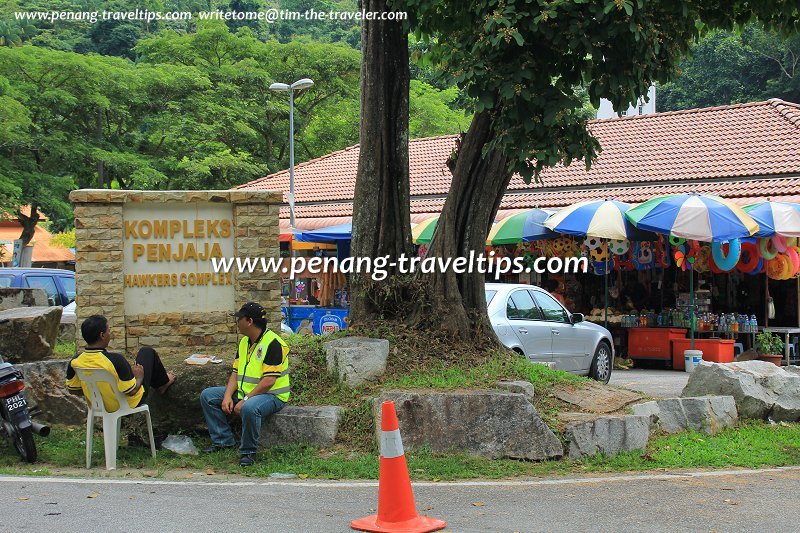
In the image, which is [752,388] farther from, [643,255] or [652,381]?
[643,255]

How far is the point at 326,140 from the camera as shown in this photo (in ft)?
124

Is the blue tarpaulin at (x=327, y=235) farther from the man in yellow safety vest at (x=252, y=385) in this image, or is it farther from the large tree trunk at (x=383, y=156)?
the man in yellow safety vest at (x=252, y=385)

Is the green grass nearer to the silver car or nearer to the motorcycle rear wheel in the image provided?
the motorcycle rear wheel

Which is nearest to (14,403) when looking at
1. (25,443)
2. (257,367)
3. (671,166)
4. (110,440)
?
(25,443)

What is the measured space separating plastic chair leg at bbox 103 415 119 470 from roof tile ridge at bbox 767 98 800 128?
57.6 feet

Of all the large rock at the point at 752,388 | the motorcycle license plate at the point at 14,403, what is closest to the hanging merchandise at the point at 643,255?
the large rock at the point at 752,388

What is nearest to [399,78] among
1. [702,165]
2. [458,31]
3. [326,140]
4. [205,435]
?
[458,31]

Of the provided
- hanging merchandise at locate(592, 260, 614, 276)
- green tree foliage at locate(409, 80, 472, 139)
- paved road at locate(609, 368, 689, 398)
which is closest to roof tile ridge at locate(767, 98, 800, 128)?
hanging merchandise at locate(592, 260, 614, 276)

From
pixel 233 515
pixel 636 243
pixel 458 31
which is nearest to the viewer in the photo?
pixel 233 515

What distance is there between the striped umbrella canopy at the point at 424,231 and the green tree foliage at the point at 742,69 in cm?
3286

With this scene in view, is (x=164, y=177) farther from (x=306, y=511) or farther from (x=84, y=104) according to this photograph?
(x=306, y=511)

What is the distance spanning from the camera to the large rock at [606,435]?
8508 mm

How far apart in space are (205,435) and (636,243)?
11.5m

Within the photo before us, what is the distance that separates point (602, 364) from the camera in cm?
1577
